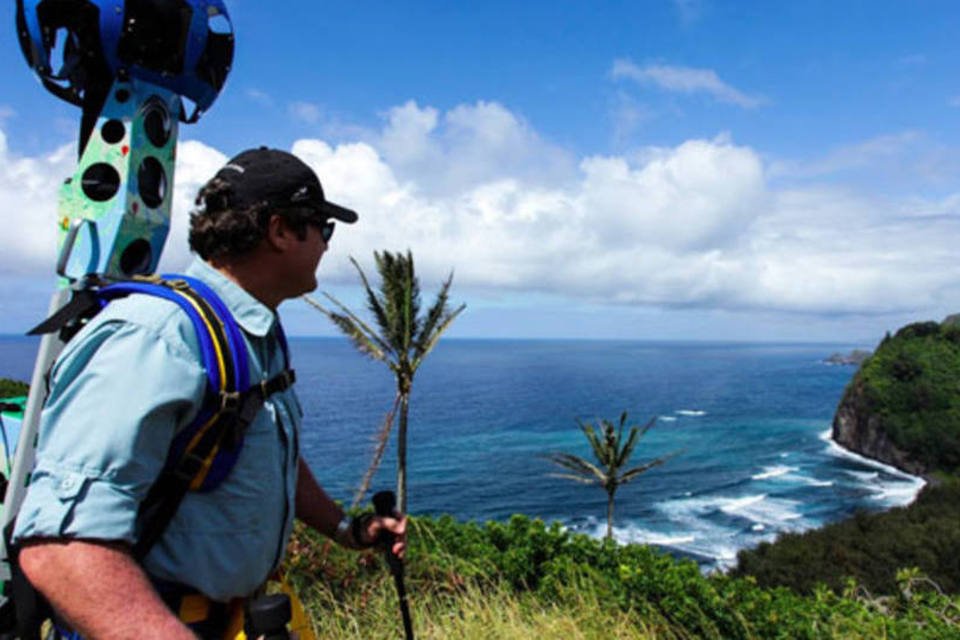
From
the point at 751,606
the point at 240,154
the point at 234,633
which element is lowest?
the point at 751,606

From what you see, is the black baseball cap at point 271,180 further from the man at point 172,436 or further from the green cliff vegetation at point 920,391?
the green cliff vegetation at point 920,391

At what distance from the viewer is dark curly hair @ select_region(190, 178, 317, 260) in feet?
5.52

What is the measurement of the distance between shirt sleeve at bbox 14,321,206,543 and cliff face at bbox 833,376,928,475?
80786mm

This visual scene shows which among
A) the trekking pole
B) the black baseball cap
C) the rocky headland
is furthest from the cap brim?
the rocky headland

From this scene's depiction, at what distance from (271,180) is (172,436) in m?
0.68

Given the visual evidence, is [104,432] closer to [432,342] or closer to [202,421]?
[202,421]

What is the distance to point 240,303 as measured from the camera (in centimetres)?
164

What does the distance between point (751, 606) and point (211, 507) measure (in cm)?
648

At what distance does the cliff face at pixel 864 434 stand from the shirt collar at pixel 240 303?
8050cm

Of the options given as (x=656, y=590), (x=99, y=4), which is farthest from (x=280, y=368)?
(x=656, y=590)

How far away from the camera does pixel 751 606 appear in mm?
6641

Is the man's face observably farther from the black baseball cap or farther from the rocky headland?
the rocky headland

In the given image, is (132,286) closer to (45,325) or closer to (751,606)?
(45,325)

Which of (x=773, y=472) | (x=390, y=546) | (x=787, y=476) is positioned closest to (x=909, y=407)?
(x=773, y=472)
